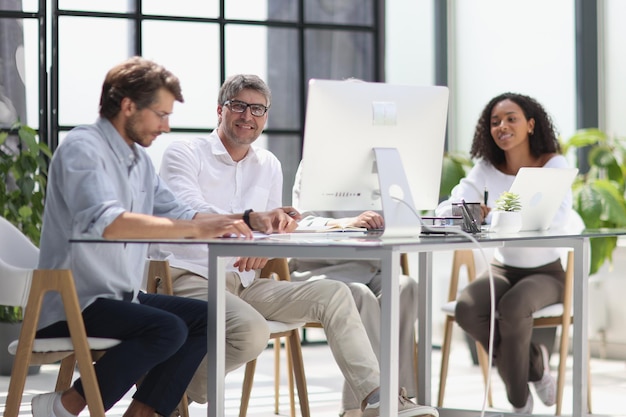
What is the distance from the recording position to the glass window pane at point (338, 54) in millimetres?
5469

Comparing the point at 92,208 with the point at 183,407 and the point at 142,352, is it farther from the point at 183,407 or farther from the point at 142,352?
the point at 183,407

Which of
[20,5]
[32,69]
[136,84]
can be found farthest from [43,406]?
[20,5]

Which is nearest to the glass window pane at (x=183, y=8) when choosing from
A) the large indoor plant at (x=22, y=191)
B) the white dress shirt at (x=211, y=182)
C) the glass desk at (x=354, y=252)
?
the large indoor plant at (x=22, y=191)

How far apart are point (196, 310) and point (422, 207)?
70 centimetres

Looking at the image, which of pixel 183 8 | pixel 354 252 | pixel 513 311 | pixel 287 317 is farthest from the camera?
pixel 183 8

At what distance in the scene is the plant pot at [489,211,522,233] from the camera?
→ 10.2ft

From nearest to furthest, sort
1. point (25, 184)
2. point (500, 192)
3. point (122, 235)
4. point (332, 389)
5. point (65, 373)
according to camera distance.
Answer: point (122, 235), point (65, 373), point (500, 192), point (332, 389), point (25, 184)

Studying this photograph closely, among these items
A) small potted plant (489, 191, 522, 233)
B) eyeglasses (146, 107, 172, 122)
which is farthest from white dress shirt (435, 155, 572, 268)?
eyeglasses (146, 107, 172, 122)

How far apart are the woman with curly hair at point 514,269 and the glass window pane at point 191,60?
5.56 ft

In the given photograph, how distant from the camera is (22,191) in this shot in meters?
4.75

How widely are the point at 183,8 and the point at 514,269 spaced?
227 centimetres

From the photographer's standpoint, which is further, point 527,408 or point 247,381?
point 527,408

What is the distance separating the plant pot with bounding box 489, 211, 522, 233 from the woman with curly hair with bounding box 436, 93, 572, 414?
468 mm

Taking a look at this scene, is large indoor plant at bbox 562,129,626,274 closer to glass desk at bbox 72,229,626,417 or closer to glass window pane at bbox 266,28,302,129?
glass window pane at bbox 266,28,302,129
